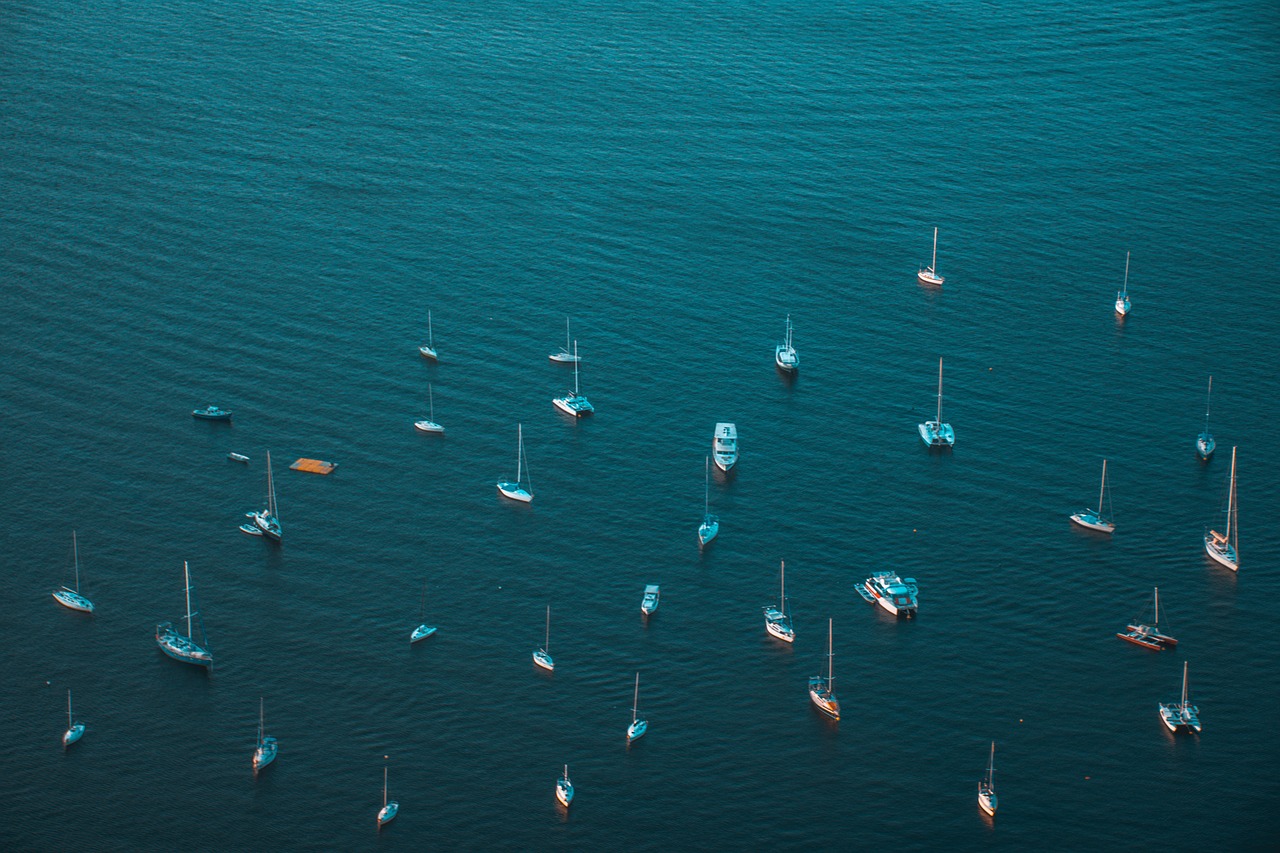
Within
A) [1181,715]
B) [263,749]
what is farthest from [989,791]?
[263,749]

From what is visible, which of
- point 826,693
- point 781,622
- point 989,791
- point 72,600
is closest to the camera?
point 989,791

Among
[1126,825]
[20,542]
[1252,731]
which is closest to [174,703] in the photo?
[20,542]

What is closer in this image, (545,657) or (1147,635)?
(545,657)

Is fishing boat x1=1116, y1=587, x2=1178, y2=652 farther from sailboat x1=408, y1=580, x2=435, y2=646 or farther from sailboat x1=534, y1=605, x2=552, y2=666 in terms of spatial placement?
sailboat x1=408, y1=580, x2=435, y2=646

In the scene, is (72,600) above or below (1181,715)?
above

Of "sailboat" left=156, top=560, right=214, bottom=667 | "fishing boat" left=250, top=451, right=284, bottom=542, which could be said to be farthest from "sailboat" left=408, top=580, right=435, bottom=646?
"fishing boat" left=250, top=451, right=284, bottom=542

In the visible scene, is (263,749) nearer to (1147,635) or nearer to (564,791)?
(564,791)

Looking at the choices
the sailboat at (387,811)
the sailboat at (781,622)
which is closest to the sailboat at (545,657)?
the sailboat at (387,811)
